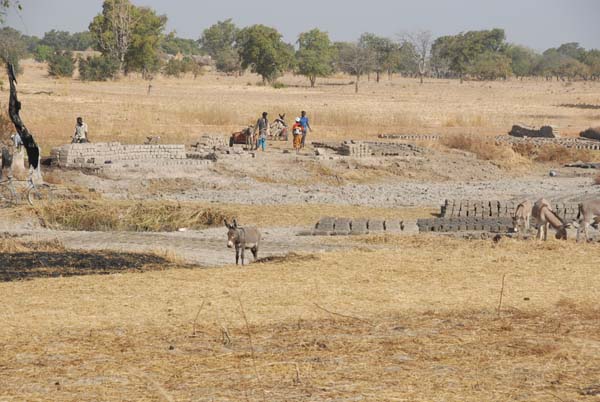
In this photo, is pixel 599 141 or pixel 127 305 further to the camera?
pixel 599 141

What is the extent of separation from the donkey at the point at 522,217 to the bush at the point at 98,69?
220ft

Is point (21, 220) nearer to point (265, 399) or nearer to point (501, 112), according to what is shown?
point (265, 399)

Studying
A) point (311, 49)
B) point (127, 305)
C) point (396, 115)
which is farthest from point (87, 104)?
point (311, 49)

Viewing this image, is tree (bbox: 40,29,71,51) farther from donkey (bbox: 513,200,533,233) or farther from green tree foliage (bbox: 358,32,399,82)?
donkey (bbox: 513,200,533,233)

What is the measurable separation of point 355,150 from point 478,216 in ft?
40.6

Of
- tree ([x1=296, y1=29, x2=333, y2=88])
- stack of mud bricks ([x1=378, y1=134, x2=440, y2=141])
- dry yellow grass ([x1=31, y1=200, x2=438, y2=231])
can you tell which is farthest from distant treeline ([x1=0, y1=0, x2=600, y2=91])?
dry yellow grass ([x1=31, y1=200, x2=438, y2=231])

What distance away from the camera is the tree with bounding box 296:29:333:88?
9681cm

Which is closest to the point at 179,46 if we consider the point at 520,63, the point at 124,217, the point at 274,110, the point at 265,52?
the point at 520,63

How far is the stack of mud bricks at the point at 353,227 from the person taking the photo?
1911cm

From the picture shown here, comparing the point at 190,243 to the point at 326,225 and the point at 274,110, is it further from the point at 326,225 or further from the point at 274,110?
the point at 274,110

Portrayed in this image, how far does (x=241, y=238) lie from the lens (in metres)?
14.9

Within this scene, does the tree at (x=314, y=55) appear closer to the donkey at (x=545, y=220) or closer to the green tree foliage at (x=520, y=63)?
the green tree foliage at (x=520, y=63)

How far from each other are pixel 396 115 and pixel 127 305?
41921 mm

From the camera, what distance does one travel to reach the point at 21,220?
2041 cm
